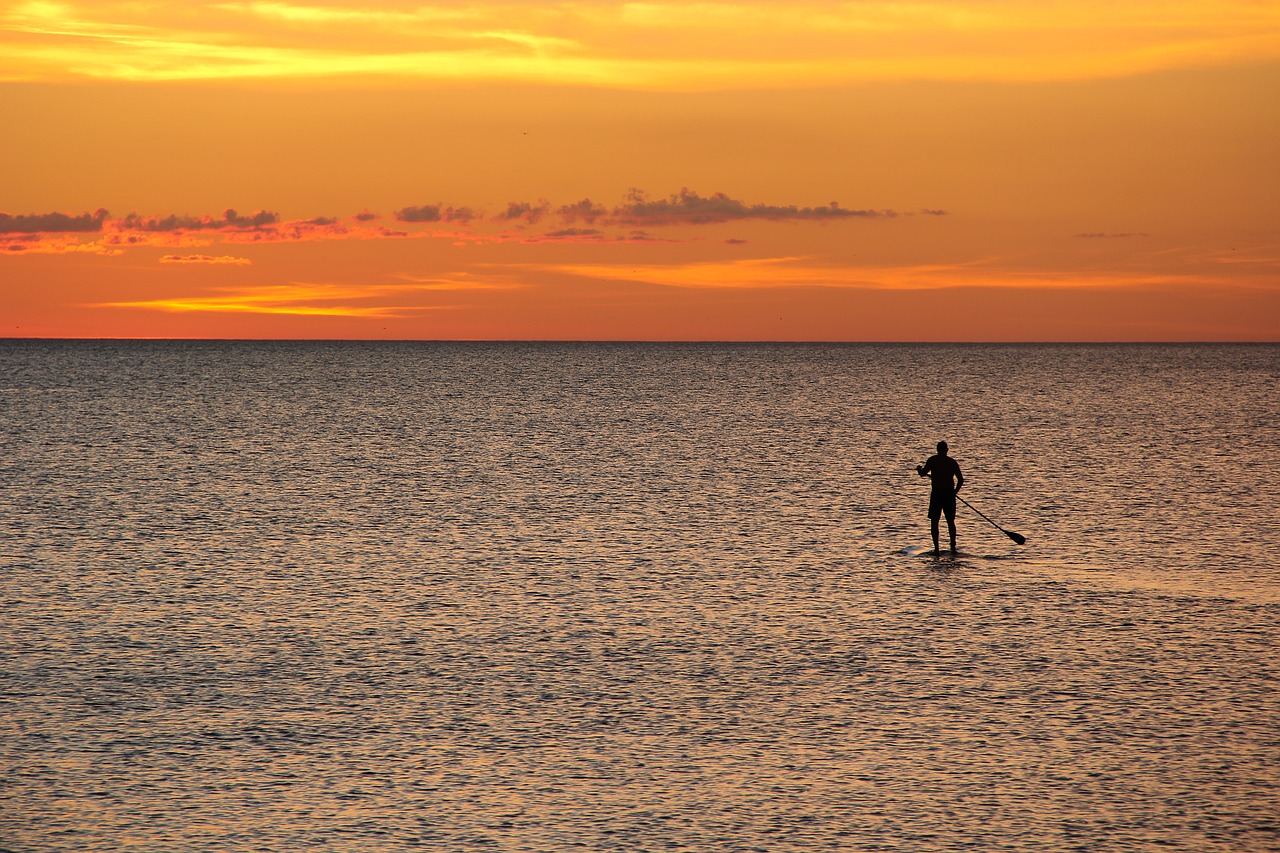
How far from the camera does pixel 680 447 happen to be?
74688mm

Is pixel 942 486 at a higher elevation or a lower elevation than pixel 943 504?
higher

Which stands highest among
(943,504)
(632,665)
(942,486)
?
(942,486)

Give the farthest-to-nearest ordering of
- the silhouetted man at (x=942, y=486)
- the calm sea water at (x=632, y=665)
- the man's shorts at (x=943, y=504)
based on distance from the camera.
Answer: the man's shorts at (x=943, y=504)
the silhouetted man at (x=942, y=486)
the calm sea water at (x=632, y=665)

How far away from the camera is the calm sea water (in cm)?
1475

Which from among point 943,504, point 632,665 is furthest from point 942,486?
point 632,665

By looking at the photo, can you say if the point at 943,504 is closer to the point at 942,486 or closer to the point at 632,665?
the point at 942,486

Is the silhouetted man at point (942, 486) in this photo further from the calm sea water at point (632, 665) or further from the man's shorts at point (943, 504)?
the calm sea water at point (632, 665)

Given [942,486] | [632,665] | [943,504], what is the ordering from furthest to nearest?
[943,504], [942,486], [632,665]

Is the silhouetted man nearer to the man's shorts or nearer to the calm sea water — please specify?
the man's shorts

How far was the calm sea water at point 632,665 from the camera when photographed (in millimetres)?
14750

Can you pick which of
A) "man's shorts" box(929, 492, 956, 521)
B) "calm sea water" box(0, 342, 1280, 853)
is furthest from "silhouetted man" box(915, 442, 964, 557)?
"calm sea water" box(0, 342, 1280, 853)

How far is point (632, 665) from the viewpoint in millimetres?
21625

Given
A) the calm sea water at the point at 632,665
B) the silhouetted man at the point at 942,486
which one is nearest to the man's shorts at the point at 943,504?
the silhouetted man at the point at 942,486

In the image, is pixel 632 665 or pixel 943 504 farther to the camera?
pixel 943 504
